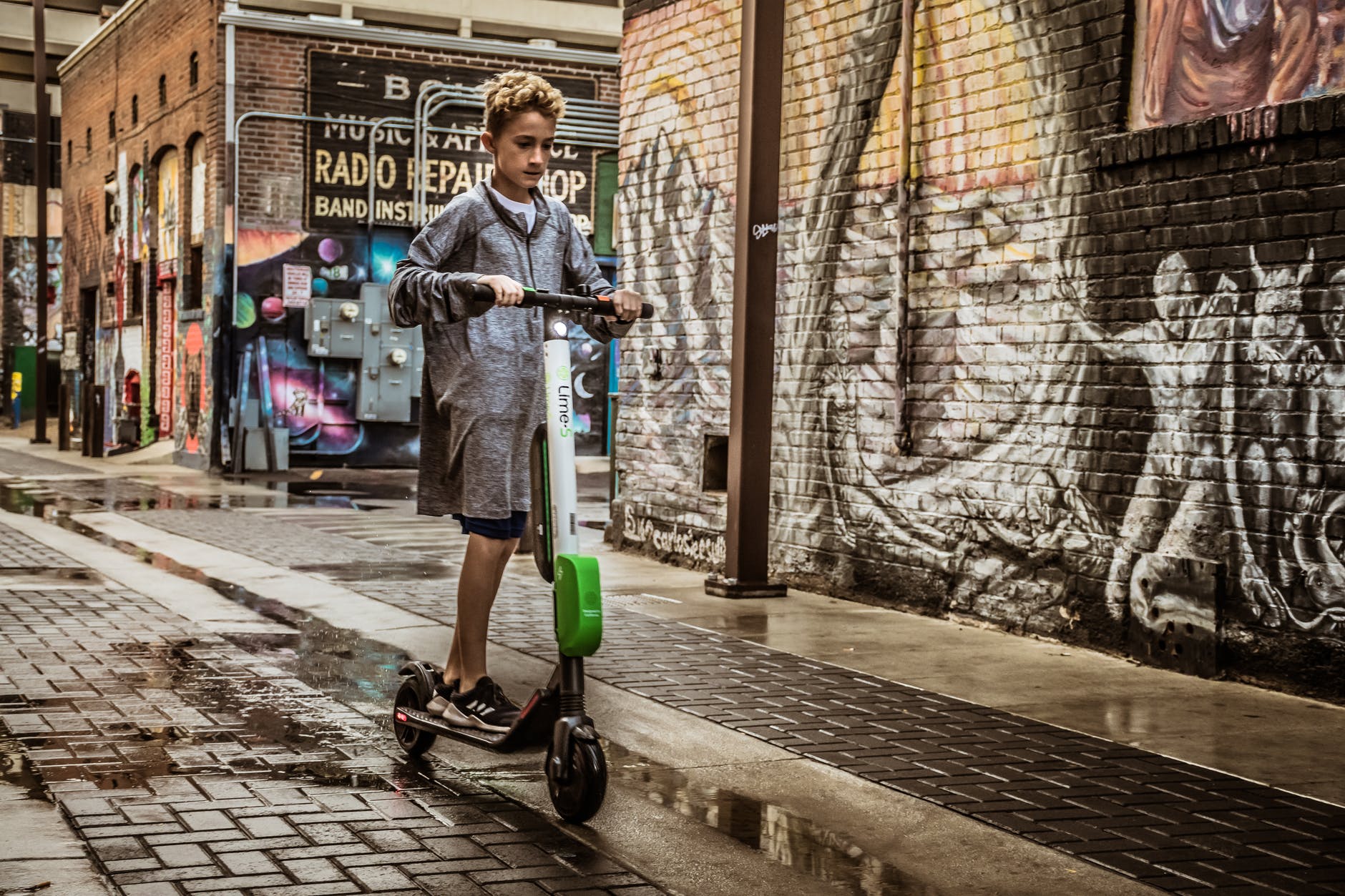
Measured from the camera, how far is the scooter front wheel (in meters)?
4.17

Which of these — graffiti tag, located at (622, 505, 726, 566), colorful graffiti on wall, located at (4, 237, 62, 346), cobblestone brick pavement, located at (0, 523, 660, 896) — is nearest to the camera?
cobblestone brick pavement, located at (0, 523, 660, 896)

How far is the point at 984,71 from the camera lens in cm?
801

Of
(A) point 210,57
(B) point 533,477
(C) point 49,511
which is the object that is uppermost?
(A) point 210,57

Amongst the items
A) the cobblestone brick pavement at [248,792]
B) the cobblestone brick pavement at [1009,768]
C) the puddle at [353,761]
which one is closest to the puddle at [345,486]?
the puddle at [353,761]

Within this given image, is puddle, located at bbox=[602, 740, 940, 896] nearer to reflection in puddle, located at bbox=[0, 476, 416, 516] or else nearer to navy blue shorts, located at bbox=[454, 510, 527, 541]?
navy blue shorts, located at bbox=[454, 510, 527, 541]

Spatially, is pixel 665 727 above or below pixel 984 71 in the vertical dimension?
below

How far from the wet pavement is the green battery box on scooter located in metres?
0.54

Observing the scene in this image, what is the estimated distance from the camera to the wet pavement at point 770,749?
157 inches

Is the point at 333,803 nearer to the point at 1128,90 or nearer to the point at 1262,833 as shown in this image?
the point at 1262,833

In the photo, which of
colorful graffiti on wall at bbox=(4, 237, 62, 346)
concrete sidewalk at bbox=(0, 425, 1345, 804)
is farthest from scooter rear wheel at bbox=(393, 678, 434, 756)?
colorful graffiti on wall at bbox=(4, 237, 62, 346)

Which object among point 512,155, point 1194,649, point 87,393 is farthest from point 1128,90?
point 87,393

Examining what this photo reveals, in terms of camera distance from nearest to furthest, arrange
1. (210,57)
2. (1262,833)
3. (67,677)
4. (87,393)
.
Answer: (1262,833), (67,677), (210,57), (87,393)

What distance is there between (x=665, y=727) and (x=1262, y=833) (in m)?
2.02

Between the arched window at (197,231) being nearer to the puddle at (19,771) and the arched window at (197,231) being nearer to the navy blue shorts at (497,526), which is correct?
the puddle at (19,771)
